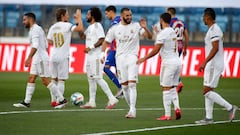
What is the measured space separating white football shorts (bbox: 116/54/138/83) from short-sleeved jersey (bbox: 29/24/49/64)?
2.33 m

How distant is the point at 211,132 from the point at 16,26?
24.9 meters

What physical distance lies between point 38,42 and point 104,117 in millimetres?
2808

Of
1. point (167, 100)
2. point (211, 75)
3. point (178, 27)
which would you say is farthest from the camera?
point (178, 27)

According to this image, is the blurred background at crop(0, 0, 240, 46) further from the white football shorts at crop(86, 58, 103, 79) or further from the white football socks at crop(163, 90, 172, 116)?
the white football socks at crop(163, 90, 172, 116)

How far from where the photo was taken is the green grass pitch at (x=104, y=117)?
1445 cm

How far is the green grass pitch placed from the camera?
14.5 meters

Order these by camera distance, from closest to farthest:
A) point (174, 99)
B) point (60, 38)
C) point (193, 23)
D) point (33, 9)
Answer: point (174, 99) → point (60, 38) → point (193, 23) → point (33, 9)

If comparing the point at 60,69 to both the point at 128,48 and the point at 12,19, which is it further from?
the point at 12,19

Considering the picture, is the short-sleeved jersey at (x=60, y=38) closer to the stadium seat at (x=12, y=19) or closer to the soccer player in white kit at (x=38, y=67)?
the soccer player in white kit at (x=38, y=67)

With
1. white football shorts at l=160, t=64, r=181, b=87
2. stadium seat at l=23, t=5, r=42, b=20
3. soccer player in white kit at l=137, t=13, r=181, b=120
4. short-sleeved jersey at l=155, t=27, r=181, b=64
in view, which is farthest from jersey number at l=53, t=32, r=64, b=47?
stadium seat at l=23, t=5, r=42, b=20

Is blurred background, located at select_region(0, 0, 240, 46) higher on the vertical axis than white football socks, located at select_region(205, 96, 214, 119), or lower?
higher

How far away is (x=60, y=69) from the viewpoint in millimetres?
19297

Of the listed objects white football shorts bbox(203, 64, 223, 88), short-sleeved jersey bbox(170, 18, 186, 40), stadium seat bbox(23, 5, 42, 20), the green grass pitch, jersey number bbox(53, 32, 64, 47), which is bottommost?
the green grass pitch

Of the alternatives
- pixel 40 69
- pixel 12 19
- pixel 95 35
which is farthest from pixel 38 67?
pixel 12 19
